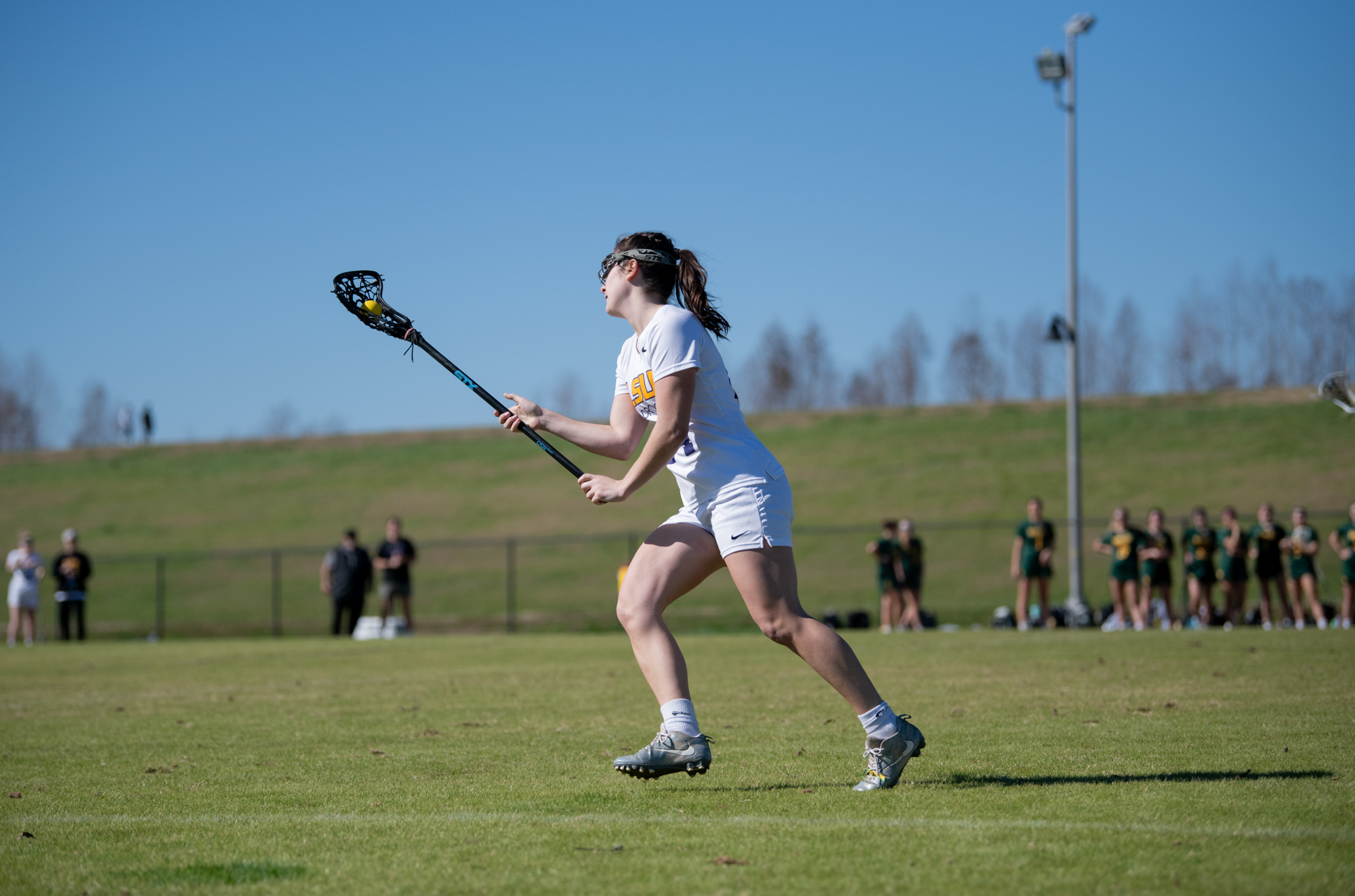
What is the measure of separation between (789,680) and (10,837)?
7.18 m

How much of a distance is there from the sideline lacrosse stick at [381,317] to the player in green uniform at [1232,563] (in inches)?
691

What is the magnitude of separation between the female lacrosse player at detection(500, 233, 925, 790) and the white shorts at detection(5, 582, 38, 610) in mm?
20580

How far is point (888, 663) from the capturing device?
12500 mm

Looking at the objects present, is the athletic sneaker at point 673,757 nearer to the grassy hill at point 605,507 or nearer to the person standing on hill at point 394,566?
the person standing on hill at point 394,566

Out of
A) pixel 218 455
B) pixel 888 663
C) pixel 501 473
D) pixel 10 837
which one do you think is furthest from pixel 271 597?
pixel 10 837

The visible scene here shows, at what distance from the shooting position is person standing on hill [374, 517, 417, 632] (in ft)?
73.4

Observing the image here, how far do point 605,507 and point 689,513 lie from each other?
4066 cm

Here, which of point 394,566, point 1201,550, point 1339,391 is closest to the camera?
point 1339,391

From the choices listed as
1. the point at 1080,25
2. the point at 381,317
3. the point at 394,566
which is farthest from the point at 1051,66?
the point at 381,317

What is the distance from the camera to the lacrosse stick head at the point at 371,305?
20.3 feet

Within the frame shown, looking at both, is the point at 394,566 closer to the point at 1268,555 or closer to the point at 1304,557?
the point at 1268,555

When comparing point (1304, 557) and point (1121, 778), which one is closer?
point (1121, 778)

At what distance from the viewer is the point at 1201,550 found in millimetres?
20781

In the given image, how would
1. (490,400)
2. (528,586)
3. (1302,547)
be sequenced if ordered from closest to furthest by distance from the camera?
(490,400) → (1302,547) → (528,586)
